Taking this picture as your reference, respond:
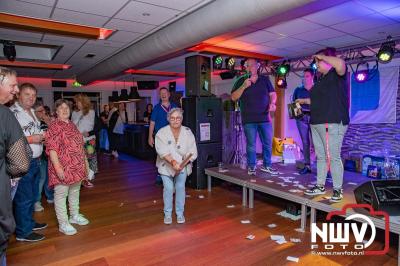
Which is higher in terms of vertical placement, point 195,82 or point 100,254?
point 195,82

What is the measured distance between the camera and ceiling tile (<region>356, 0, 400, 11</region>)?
11.1 ft

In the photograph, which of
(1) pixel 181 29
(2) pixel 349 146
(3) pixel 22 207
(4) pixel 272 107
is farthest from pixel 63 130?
(2) pixel 349 146

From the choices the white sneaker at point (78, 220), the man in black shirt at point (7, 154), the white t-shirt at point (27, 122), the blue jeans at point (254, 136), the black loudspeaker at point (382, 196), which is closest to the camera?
the man in black shirt at point (7, 154)

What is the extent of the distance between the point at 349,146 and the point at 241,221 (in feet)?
13.7

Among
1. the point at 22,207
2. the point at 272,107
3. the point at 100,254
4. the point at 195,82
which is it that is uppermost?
the point at 195,82

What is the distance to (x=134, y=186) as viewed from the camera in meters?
5.00

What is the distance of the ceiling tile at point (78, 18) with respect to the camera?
373 centimetres

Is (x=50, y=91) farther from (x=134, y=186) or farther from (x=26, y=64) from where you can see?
(x=134, y=186)

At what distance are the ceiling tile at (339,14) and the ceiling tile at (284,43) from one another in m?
1.00

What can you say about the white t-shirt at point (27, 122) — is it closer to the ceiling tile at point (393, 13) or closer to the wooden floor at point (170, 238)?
the wooden floor at point (170, 238)

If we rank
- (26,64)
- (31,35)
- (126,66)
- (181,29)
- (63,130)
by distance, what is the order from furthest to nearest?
(26,64)
(126,66)
(31,35)
(181,29)
(63,130)

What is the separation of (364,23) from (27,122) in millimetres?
4714

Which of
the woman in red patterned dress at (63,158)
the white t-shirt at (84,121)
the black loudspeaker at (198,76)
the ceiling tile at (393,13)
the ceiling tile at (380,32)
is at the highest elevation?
the ceiling tile at (380,32)

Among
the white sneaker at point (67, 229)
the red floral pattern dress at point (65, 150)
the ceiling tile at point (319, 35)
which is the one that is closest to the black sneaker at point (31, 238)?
the white sneaker at point (67, 229)
